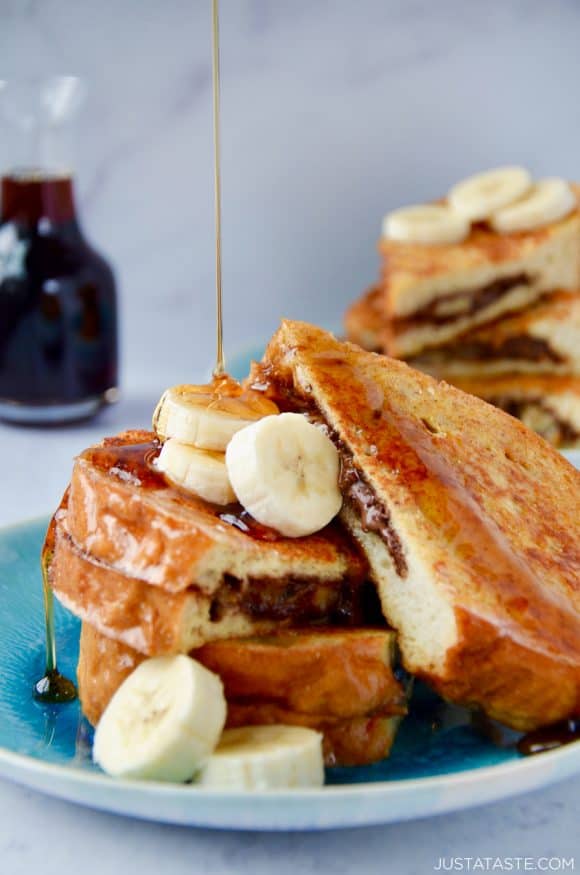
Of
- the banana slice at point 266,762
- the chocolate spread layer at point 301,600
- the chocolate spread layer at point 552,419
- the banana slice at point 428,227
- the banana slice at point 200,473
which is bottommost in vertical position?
the chocolate spread layer at point 552,419

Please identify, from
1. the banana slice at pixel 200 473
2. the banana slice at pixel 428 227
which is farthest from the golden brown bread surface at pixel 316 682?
the banana slice at pixel 428 227


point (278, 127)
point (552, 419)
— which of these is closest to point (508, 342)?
point (552, 419)

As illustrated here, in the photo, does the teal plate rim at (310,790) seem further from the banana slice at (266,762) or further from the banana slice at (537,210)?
the banana slice at (537,210)

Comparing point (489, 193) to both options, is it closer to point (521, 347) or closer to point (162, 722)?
point (521, 347)

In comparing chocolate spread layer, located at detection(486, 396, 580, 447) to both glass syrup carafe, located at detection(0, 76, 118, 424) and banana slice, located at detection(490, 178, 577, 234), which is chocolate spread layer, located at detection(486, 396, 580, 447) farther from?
glass syrup carafe, located at detection(0, 76, 118, 424)

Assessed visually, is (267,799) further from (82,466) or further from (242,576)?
(82,466)

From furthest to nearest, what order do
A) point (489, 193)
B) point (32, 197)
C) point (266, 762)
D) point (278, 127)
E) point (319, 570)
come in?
point (278, 127), point (489, 193), point (32, 197), point (319, 570), point (266, 762)
